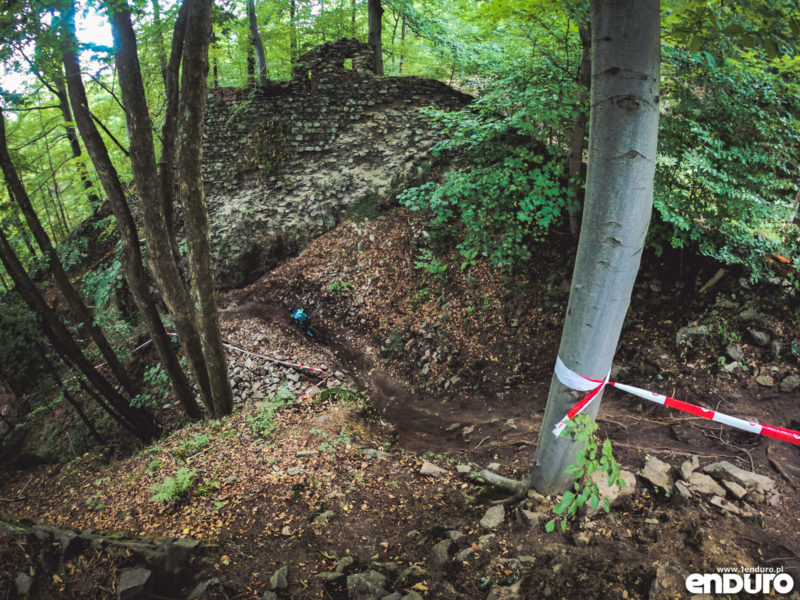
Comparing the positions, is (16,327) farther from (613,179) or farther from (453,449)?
(613,179)

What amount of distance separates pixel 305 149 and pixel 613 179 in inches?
422

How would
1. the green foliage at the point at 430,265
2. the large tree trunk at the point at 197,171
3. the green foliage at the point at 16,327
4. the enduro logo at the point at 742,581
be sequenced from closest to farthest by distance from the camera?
the enduro logo at the point at 742,581 → the large tree trunk at the point at 197,171 → the green foliage at the point at 16,327 → the green foliage at the point at 430,265

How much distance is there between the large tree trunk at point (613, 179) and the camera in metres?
1.64

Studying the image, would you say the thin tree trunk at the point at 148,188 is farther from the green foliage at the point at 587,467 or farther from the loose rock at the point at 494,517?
the green foliage at the point at 587,467

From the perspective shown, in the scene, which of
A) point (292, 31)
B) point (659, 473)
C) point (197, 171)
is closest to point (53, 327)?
point (197, 171)

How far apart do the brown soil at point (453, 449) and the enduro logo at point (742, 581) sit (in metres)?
0.05

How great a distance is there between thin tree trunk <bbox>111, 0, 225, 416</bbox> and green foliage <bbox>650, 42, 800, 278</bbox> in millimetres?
5707

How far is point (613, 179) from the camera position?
1821mm

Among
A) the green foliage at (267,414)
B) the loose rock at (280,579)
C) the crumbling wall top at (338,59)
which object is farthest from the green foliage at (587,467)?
the crumbling wall top at (338,59)

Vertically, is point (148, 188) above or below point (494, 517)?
above

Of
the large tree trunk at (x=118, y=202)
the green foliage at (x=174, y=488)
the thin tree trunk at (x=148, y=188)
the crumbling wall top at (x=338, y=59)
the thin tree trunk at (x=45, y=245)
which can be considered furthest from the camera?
the crumbling wall top at (x=338, y=59)

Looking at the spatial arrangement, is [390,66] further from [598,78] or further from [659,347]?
[598,78]

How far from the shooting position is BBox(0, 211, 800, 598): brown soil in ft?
7.35

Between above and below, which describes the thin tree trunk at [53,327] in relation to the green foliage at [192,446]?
above
